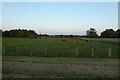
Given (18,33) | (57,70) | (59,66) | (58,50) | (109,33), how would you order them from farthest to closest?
(18,33), (109,33), (58,50), (59,66), (57,70)

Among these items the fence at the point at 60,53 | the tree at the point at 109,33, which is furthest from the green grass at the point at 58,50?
the tree at the point at 109,33

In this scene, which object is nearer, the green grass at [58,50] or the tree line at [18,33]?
the green grass at [58,50]

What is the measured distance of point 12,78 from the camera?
8102mm

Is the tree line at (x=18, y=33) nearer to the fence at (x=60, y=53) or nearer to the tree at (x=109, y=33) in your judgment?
the tree at (x=109, y=33)

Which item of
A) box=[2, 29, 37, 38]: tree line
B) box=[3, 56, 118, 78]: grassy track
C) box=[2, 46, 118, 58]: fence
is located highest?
box=[2, 29, 37, 38]: tree line

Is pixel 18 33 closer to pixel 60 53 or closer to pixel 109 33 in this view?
pixel 109 33

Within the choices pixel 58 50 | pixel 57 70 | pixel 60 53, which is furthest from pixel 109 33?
pixel 57 70

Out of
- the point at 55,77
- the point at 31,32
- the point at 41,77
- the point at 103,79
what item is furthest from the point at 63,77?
the point at 31,32

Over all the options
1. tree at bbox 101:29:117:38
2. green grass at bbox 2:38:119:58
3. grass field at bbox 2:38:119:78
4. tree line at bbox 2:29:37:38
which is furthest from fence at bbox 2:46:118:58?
tree line at bbox 2:29:37:38

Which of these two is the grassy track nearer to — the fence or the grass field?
the grass field

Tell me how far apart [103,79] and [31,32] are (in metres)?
161

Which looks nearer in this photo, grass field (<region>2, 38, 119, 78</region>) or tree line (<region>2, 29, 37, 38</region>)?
grass field (<region>2, 38, 119, 78</region>)

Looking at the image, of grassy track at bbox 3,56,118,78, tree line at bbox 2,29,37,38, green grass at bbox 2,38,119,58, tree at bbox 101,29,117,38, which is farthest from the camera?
tree line at bbox 2,29,37,38

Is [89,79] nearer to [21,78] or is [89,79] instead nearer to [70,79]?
[70,79]
